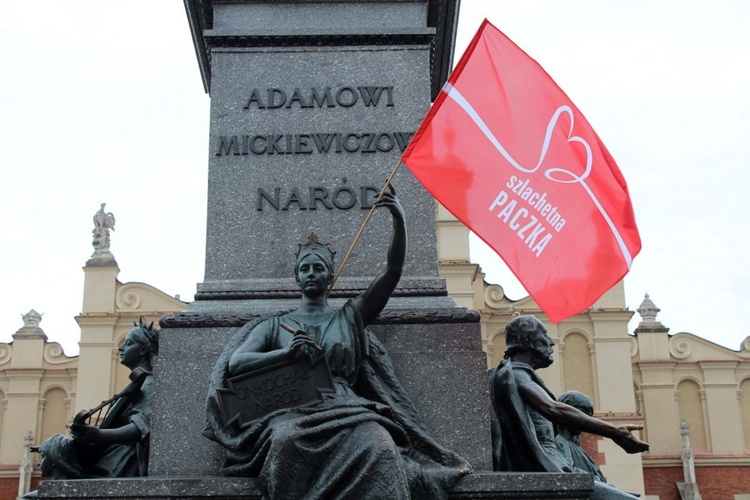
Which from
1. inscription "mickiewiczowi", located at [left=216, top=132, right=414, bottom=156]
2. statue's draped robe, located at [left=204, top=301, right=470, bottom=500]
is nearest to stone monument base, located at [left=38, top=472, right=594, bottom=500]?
statue's draped robe, located at [left=204, top=301, right=470, bottom=500]

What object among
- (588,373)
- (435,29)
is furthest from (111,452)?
(588,373)

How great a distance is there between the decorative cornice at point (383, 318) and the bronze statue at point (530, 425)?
423mm

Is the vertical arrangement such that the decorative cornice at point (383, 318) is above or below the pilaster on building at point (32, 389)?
below

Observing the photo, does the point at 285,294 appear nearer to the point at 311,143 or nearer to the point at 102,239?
the point at 311,143

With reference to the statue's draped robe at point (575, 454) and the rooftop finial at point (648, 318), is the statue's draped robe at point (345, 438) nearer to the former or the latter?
the statue's draped robe at point (575, 454)

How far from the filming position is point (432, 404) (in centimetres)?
534

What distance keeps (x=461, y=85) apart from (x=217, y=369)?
213 centimetres

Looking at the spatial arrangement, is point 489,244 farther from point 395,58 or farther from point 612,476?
point 612,476

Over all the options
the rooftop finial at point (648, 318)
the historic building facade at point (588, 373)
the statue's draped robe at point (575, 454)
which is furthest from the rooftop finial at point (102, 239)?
the statue's draped robe at point (575, 454)

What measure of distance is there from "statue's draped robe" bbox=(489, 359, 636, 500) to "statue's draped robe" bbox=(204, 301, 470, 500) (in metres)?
0.57

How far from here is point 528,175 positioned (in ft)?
19.0

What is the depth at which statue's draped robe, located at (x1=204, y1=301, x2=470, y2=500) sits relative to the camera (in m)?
4.41

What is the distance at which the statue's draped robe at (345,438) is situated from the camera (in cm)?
441

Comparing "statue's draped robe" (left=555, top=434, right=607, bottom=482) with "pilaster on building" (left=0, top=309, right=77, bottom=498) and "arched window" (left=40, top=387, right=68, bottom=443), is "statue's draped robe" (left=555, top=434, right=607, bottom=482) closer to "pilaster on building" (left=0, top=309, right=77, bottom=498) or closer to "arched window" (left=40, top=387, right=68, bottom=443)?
"pilaster on building" (left=0, top=309, right=77, bottom=498)
